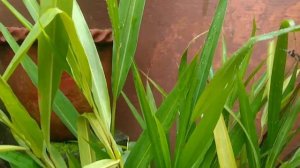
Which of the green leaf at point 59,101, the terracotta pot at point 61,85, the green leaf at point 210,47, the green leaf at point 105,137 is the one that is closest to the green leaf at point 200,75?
the green leaf at point 210,47

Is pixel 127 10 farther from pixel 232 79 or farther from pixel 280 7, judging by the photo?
pixel 280 7

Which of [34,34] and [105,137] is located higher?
[34,34]

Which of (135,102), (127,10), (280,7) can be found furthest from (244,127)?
(135,102)

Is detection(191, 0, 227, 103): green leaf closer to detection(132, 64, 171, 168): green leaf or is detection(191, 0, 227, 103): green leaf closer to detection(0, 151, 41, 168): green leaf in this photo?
detection(132, 64, 171, 168): green leaf

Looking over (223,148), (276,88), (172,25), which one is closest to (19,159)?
(223,148)

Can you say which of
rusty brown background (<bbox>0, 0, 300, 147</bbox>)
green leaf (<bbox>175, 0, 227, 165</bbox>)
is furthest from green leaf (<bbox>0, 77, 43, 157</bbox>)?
rusty brown background (<bbox>0, 0, 300, 147</bbox>)

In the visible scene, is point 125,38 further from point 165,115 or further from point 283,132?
point 283,132
